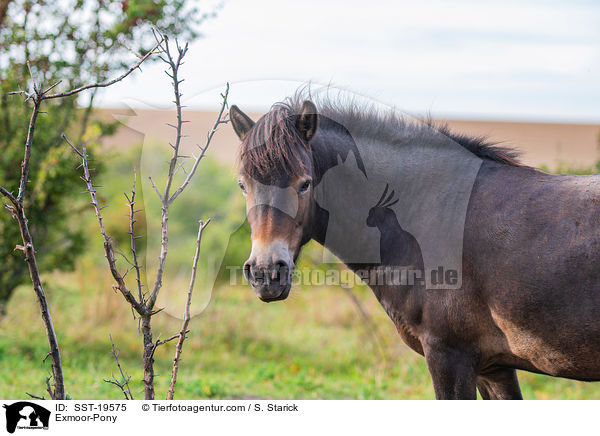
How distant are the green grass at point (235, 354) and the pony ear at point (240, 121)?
11.3ft

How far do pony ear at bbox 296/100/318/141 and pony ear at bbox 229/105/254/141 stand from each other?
362 mm

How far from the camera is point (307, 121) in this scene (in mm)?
3494

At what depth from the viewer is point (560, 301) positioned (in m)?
3.16

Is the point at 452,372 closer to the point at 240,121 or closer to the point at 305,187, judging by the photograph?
the point at 305,187

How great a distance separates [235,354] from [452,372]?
5.70 m

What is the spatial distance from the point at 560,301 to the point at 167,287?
15.3 feet

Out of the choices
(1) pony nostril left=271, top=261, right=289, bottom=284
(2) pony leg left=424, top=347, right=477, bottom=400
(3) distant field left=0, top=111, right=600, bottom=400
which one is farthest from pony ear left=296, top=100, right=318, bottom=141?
(3) distant field left=0, top=111, right=600, bottom=400

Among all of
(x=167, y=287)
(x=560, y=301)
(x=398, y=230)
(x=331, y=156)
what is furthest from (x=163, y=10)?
(x=560, y=301)

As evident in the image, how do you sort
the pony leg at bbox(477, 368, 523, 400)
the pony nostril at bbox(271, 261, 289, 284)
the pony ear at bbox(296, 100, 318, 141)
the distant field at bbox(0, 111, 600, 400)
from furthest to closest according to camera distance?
the distant field at bbox(0, 111, 600, 400) < the pony leg at bbox(477, 368, 523, 400) < the pony ear at bbox(296, 100, 318, 141) < the pony nostril at bbox(271, 261, 289, 284)

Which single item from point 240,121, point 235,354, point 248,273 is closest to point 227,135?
point 240,121

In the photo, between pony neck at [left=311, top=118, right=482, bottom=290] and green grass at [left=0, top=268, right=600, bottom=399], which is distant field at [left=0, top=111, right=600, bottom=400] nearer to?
green grass at [left=0, top=268, right=600, bottom=399]

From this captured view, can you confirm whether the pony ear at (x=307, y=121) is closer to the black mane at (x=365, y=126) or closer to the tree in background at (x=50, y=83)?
the black mane at (x=365, y=126)

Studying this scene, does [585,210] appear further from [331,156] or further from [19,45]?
[19,45]

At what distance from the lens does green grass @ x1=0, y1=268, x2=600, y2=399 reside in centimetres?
652
